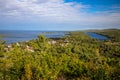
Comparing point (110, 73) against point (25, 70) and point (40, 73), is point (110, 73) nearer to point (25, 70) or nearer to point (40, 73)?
point (40, 73)

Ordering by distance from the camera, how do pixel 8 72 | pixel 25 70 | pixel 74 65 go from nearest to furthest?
pixel 25 70 < pixel 8 72 < pixel 74 65

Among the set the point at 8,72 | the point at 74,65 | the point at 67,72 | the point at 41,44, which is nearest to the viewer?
the point at 8,72

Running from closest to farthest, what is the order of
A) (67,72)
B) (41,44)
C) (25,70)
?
(25,70)
(67,72)
(41,44)

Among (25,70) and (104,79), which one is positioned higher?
(25,70)

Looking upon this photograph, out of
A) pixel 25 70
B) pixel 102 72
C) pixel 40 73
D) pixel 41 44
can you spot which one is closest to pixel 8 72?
pixel 25 70

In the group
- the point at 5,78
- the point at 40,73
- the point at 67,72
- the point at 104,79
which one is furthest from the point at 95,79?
the point at 5,78

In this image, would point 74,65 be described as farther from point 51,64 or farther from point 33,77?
point 33,77

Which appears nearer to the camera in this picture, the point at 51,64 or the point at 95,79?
the point at 95,79

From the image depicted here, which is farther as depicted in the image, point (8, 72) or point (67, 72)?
point (67, 72)

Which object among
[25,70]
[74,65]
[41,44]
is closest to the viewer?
[25,70]
